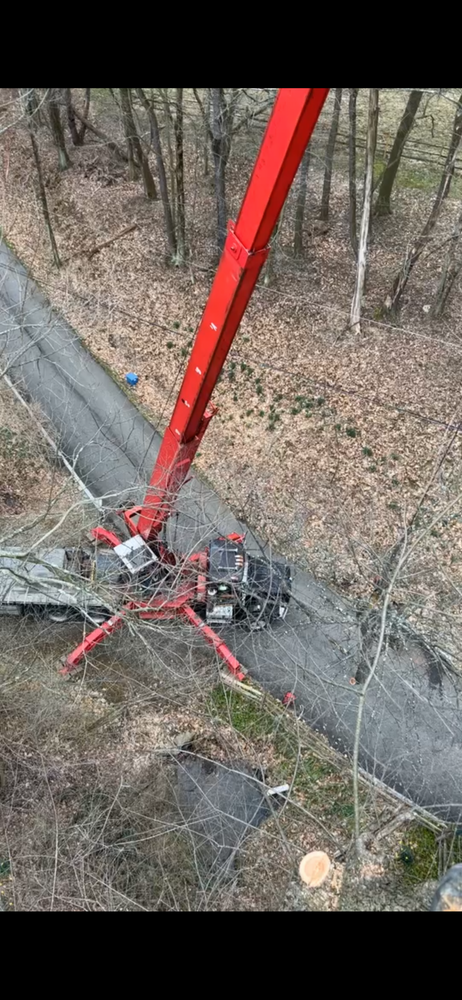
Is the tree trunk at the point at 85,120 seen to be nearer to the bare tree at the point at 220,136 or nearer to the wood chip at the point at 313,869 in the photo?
the bare tree at the point at 220,136

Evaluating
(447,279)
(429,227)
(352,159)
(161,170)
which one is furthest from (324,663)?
(161,170)

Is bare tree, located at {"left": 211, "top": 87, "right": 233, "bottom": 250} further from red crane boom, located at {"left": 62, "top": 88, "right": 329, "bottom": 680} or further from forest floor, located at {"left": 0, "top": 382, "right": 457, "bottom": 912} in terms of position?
forest floor, located at {"left": 0, "top": 382, "right": 457, "bottom": 912}

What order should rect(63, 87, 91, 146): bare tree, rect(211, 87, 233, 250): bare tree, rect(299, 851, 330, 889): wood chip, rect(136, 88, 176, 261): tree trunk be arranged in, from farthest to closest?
rect(63, 87, 91, 146): bare tree < rect(136, 88, 176, 261): tree trunk < rect(211, 87, 233, 250): bare tree < rect(299, 851, 330, 889): wood chip

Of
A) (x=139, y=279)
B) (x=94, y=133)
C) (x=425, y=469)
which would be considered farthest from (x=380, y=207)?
(x=94, y=133)

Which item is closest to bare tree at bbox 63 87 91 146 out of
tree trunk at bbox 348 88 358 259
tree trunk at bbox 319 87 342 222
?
tree trunk at bbox 319 87 342 222

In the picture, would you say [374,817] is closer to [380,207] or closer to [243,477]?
[243,477]

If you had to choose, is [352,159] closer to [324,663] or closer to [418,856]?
[324,663]
